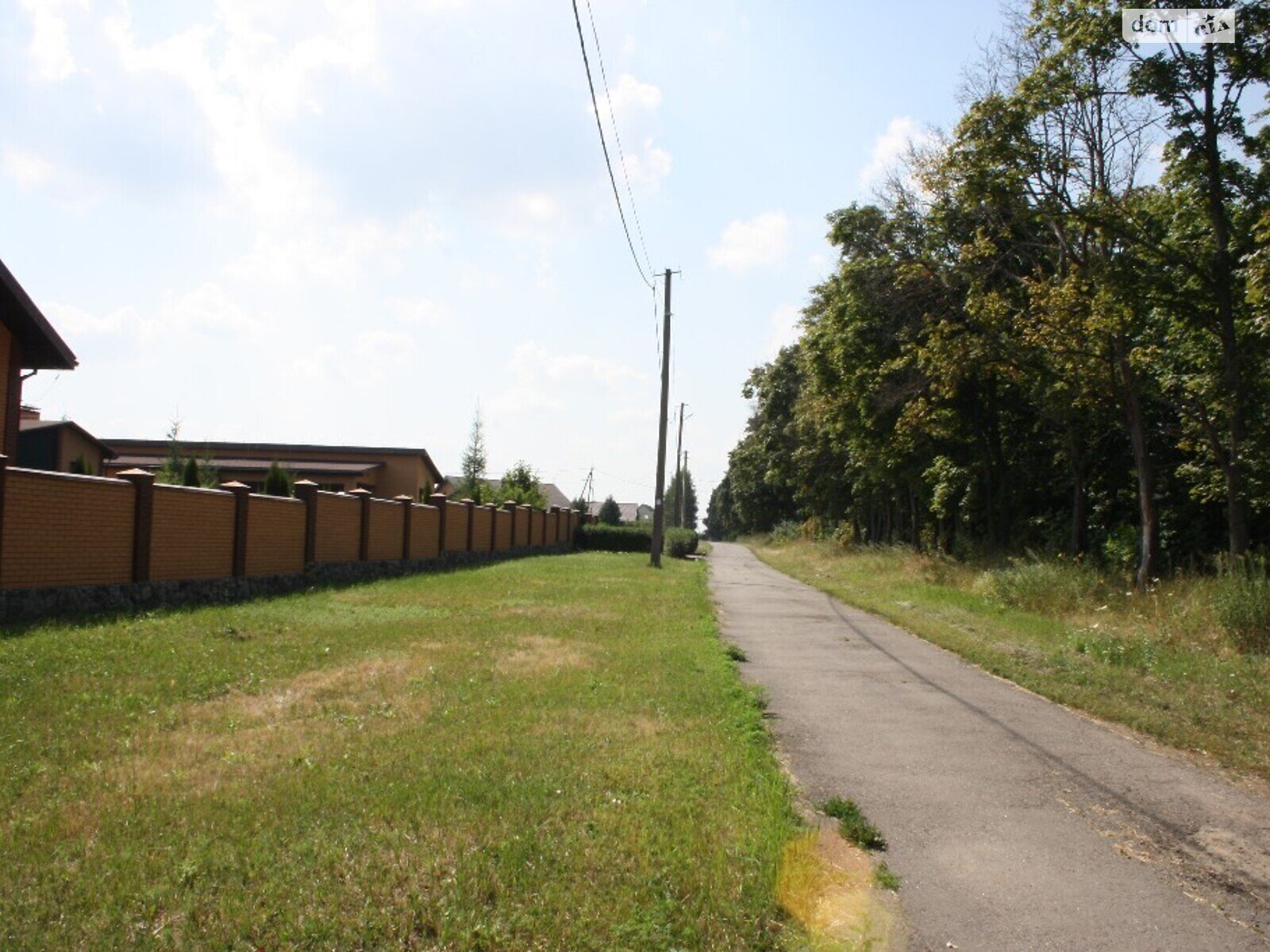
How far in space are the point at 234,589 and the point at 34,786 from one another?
34.8 feet

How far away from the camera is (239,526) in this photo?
1566 cm

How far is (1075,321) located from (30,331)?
17.7 meters

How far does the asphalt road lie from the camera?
437cm

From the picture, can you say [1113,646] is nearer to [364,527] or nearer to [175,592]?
[175,592]

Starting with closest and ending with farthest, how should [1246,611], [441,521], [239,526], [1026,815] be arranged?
[1026,815] < [1246,611] < [239,526] < [441,521]

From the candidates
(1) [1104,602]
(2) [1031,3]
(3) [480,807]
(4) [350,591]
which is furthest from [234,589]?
(2) [1031,3]

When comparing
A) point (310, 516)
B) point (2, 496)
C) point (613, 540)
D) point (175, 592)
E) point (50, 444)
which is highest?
point (50, 444)

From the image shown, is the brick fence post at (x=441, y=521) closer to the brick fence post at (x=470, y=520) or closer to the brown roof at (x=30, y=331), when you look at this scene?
the brick fence post at (x=470, y=520)

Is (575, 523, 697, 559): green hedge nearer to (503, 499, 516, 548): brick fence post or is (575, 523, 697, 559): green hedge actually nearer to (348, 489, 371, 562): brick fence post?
(503, 499, 516, 548): brick fence post

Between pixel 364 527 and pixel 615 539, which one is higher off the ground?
pixel 364 527

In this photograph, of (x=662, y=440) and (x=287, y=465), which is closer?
(x=662, y=440)

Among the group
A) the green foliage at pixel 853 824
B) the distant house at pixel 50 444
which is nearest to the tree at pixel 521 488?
the distant house at pixel 50 444

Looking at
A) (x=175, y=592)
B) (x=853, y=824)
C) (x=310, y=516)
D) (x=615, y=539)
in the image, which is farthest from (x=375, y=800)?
(x=615, y=539)

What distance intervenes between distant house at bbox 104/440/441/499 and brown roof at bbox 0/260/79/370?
28441 millimetres
